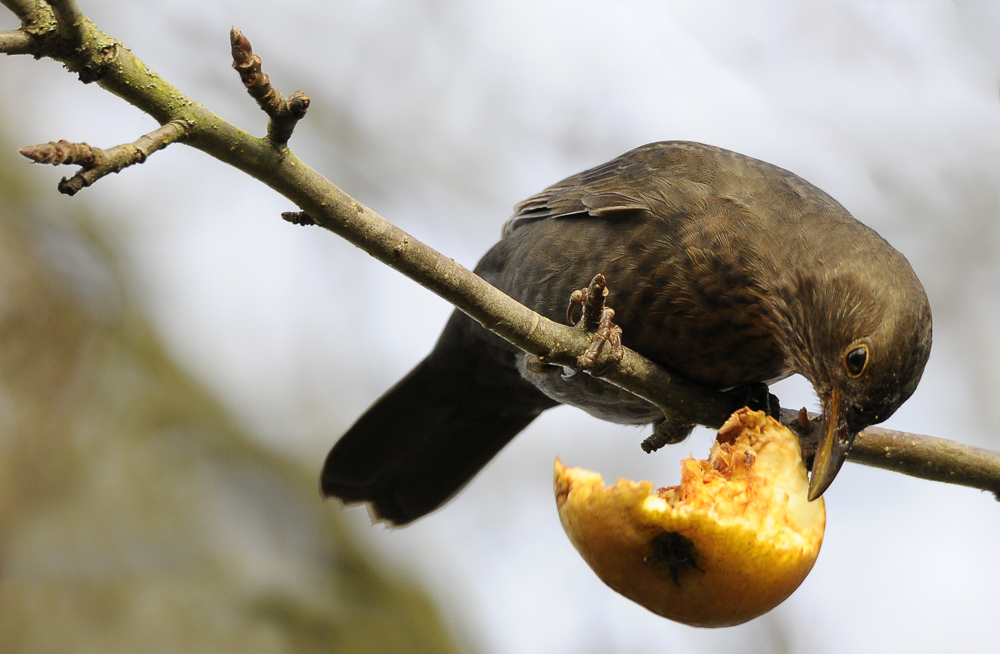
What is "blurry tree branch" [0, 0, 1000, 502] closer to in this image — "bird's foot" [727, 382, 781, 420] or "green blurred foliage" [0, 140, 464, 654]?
"bird's foot" [727, 382, 781, 420]

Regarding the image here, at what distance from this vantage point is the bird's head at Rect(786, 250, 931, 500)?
268 centimetres

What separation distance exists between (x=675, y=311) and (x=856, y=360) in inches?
28.1

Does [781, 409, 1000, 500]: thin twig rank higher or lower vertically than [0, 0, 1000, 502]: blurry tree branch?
higher

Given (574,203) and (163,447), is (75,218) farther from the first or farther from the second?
(574,203)

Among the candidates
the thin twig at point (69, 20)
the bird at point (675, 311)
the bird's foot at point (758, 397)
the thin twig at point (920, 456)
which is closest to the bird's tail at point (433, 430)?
the bird at point (675, 311)

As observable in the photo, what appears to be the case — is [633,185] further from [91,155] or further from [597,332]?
[91,155]

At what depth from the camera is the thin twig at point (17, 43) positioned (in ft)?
5.49

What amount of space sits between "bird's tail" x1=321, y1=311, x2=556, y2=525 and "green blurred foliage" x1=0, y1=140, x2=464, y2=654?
80 centimetres

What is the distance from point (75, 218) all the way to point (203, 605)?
2334 mm

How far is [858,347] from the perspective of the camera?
276 centimetres

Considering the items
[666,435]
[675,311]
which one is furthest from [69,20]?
[666,435]

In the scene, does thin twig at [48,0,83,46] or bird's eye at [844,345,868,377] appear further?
bird's eye at [844,345,868,377]

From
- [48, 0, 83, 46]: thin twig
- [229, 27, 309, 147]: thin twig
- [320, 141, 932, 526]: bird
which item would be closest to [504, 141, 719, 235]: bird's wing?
[320, 141, 932, 526]: bird

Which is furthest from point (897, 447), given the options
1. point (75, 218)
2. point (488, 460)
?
point (75, 218)
